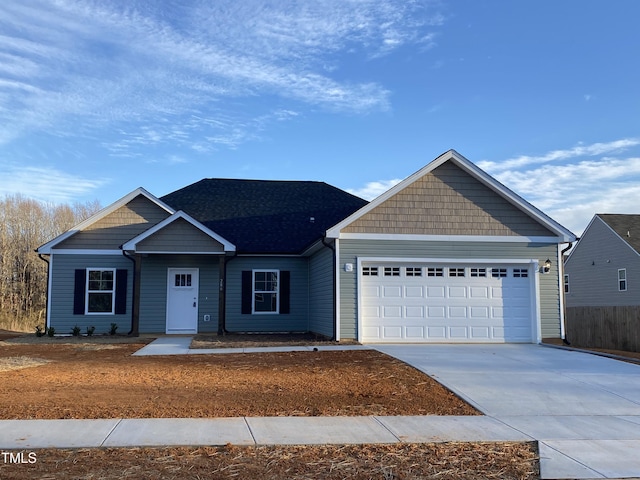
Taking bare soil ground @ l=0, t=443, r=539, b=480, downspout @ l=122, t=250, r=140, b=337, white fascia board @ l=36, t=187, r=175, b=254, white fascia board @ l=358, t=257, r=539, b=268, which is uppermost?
white fascia board @ l=36, t=187, r=175, b=254

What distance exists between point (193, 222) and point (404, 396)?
1090 centimetres

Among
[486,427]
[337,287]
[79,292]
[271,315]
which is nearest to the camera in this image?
[486,427]

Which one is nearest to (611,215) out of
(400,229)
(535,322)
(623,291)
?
(623,291)

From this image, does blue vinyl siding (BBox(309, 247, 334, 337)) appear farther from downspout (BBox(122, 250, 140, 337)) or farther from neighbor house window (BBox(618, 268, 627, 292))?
neighbor house window (BBox(618, 268, 627, 292))

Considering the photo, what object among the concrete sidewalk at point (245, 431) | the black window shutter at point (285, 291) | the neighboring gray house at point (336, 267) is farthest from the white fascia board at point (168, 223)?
the concrete sidewalk at point (245, 431)

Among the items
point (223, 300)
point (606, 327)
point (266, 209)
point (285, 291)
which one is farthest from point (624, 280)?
point (223, 300)

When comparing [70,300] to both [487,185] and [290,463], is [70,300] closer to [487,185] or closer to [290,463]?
[487,185]

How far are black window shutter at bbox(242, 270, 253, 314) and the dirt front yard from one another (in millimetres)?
6574

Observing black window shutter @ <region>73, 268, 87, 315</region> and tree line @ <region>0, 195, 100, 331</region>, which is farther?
tree line @ <region>0, 195, 100, 331</region>

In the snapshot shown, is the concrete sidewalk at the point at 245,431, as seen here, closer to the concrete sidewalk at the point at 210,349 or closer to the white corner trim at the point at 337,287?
the concrete sidewalk at the point at 210,349

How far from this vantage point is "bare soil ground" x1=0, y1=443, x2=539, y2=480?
18.4 feet

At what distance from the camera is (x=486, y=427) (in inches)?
306

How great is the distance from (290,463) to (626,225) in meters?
29.3

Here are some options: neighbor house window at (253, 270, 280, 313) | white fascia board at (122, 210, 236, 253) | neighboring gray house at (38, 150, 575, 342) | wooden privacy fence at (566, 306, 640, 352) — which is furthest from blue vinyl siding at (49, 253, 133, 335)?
wooden privacy fence at (566, 306, 640, 352)
